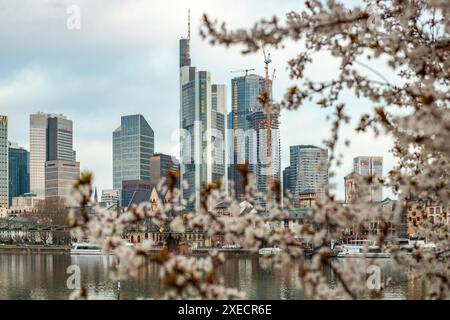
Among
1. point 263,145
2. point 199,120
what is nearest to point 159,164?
point 199,120

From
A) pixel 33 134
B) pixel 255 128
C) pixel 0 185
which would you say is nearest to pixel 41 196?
pixel 0 185

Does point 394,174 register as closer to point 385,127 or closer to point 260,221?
point 385,127

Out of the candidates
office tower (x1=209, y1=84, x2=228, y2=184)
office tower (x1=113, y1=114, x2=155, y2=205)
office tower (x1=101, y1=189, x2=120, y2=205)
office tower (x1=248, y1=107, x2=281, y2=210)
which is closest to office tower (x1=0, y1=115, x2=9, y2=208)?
office tower (x1=101, y1=189, x2=120, y2=205)

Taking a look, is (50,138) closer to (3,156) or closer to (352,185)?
(3,156)

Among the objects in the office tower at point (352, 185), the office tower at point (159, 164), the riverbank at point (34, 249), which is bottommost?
the riverbank at point (34, 249)

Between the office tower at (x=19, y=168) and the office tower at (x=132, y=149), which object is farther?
the office tower at (x=19, y=168)

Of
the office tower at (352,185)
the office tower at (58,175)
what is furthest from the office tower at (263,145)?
the office tower at (352,185)

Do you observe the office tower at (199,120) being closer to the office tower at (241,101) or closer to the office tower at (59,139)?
the office tower at (241,101)
